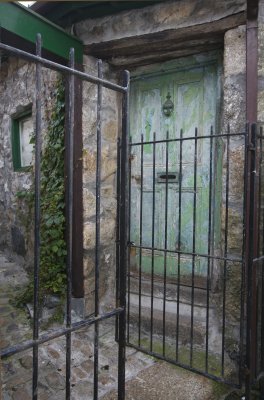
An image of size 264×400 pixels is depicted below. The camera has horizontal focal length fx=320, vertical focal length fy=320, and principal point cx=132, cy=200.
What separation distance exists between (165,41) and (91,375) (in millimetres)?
2731

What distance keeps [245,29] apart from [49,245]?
8.19ft

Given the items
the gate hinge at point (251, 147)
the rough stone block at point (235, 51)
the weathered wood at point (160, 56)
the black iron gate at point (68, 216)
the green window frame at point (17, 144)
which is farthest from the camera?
the green window frame at point (17, 144)

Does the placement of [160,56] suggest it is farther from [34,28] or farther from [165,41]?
[34,28]

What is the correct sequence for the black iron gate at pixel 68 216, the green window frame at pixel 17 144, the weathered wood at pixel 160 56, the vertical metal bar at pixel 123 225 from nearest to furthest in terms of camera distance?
the black iron gate at pixel 68 216, the vertical metal bar at pixel 123 225, the weathered wood at pixel 160 56, the green window frame at pixel 17 144

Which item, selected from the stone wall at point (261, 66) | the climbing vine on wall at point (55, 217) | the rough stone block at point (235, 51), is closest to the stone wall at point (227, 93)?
the rough stone block at point (235, 51)

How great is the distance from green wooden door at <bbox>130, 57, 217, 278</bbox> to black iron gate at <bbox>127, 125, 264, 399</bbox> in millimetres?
12

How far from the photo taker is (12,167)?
4.89m

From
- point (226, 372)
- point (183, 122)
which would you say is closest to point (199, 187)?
point (183, 122)

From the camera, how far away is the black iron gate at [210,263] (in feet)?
6.89

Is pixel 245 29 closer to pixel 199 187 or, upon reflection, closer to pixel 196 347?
pixel 199 187

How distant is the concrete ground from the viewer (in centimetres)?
218

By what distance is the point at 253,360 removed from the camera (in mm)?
2072

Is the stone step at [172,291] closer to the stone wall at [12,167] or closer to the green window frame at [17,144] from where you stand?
the stone wall at [12,167]

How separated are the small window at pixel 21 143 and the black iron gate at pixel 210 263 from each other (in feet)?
6.90
